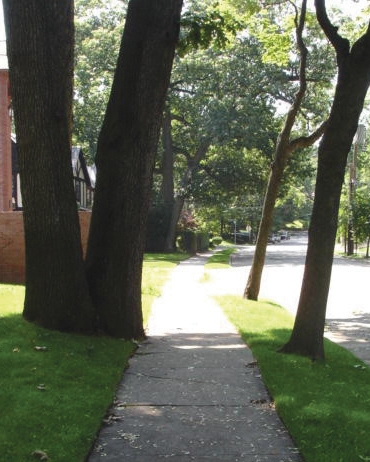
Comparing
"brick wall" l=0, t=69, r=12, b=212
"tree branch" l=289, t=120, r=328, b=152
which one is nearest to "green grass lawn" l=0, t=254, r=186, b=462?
"tree branch" l=289, t=120, r=328, b=152

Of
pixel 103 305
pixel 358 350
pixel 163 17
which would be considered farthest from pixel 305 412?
pixel 163 17

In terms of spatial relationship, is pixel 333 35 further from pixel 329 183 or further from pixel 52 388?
pixel 52 388

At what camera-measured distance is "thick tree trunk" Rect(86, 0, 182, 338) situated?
862 cm

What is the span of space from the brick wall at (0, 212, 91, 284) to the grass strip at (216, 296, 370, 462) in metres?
8.67

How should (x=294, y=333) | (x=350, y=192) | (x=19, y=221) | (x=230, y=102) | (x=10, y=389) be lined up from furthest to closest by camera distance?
(x=350, y=192)
(x=230, y=102)
(x=19, y=221)
(x=294, y=333)
(x=10, y=389)

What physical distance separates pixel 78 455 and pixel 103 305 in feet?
14.7

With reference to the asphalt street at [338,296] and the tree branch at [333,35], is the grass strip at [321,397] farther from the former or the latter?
the tree branch at [333,35]

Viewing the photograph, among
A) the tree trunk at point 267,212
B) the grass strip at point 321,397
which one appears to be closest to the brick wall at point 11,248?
the tree trunk at point 267,212

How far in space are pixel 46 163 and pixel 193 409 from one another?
13.3ft

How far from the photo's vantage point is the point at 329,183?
294 inches

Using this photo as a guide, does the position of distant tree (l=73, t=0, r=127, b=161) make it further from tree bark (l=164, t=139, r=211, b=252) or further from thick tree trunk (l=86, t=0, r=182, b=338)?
thick tree trunk (l=86, t=0, r=182, b=338)

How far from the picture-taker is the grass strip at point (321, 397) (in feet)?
14.7

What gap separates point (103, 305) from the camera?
8680 mm

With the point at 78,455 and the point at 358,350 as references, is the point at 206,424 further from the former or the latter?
the point at 358,350
